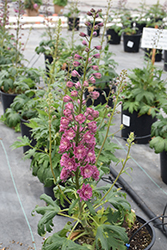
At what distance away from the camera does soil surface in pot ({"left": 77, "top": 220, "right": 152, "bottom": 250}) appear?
2.08 metres

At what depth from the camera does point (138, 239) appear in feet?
7.06

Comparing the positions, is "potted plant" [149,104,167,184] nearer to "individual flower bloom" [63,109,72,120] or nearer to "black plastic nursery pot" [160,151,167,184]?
"black plastic nursery pot" [160,151,167,184]

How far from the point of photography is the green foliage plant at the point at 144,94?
3793 mm

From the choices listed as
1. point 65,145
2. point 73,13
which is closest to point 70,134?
point 65,145

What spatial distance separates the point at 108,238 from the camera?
184cm

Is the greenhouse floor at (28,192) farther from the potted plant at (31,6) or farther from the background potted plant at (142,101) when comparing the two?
the potted plant at (31,6)

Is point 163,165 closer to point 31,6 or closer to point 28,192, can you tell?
point 28,192

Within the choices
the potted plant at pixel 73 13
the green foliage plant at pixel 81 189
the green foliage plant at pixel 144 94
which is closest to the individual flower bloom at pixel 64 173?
the green foliage plant at pixel 81 189

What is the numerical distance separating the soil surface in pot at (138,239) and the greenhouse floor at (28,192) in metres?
0.42

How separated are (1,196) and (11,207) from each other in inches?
8.2

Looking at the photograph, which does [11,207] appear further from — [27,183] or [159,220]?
[159,220]

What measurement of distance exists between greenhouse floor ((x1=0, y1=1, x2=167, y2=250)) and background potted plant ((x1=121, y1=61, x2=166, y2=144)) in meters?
0.25

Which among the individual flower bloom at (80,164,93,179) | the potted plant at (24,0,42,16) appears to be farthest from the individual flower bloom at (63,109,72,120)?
the potted plant at (24,0,42,16)

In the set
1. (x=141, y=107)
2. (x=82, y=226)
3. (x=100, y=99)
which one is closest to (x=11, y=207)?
(x=82, y=226)
